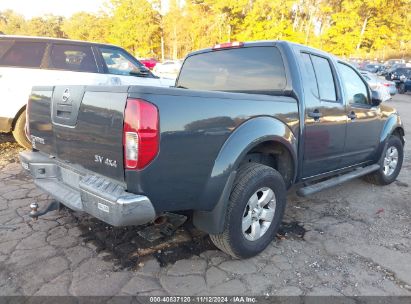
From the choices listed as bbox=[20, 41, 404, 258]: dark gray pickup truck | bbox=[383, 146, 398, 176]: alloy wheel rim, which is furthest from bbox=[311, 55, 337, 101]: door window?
bbox=[383, 146, 398, 176]: alloy wheel rim

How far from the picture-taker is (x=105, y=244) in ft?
10.6

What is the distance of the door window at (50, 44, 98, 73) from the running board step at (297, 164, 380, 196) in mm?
4577

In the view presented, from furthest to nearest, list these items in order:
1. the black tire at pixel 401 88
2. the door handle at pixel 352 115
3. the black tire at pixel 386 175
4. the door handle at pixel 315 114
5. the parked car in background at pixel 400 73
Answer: the parked car in background at pixel 400 73, the black tire at pixel 401 88, the black tire at pixel 386 175, the door handle at pixel 352 115, the door handle at pixel 315 114

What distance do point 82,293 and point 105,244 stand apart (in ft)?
2.25

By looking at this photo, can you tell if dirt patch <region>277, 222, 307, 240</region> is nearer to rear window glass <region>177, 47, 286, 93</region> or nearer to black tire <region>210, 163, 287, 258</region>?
black tire <region>210, 163, 287, 258</region>

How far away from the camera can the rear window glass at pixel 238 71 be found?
3537mm

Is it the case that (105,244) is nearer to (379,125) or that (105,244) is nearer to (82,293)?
(82,293)

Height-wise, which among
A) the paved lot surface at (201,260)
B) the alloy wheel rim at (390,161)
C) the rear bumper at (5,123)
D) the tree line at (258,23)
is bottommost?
the paved lot surface at (201,260)

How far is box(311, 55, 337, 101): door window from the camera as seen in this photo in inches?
149

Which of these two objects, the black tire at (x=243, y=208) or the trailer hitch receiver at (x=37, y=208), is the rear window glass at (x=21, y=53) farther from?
the black tire at (x=243, y=208)

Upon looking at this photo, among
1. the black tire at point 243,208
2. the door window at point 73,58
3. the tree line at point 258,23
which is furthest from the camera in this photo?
the tree line at point 258,23

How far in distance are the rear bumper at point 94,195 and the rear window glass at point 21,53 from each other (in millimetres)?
3499

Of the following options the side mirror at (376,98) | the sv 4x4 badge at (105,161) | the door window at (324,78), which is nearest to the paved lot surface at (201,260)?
the sv 4x4 badge at (105,161)

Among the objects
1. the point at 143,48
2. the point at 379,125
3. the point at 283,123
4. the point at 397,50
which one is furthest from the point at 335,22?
the point at 397,50
